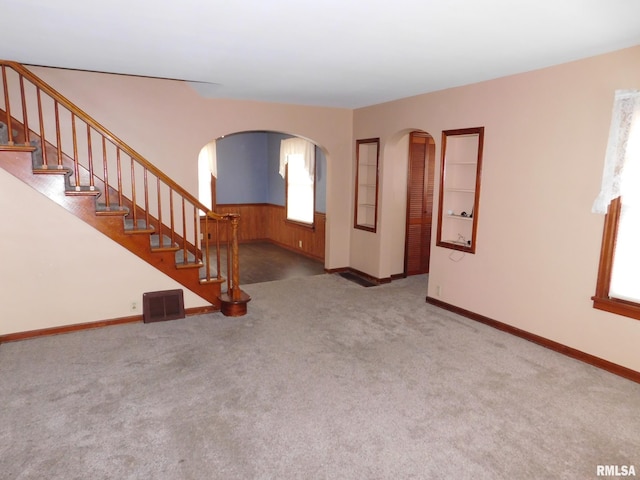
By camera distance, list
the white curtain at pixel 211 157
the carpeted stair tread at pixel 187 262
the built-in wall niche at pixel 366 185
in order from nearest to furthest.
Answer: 1. the carpeted stair tread at pixel 187 262
2. the built-in wall niche at pixel 366 185
3. the white curtain at pixel 211 157

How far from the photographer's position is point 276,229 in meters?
8.85

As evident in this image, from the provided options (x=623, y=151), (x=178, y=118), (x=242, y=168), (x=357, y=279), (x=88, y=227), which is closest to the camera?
(x=623, y=151)

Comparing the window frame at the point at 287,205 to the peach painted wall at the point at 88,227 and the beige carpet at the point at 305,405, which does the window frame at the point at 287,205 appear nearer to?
the peach painted wall at the point at 88,227

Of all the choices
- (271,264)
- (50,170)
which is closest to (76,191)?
(50,170)

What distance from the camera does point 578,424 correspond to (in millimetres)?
2600

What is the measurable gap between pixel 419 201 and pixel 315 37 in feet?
12.3

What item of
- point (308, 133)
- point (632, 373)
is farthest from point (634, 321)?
point (308, 133)

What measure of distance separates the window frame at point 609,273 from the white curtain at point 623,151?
78 mm

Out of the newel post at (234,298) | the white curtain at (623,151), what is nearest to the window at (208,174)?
the newel post at (234,298)

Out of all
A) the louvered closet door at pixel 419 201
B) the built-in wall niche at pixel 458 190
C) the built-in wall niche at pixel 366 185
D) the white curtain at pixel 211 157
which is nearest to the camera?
the built-in wall niche at pixel 458 190

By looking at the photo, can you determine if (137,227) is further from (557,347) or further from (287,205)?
(287,205)

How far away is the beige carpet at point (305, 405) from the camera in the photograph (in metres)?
2.23

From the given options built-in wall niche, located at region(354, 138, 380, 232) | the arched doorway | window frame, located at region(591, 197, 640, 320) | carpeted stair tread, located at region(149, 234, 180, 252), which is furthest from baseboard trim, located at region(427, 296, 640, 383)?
the arched doorway

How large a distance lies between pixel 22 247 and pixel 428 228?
16.5 ft
